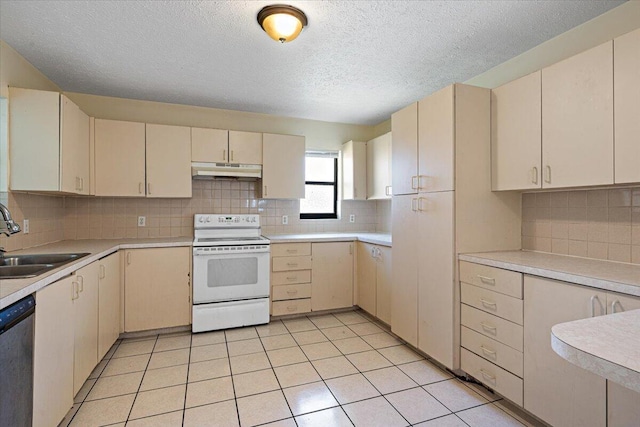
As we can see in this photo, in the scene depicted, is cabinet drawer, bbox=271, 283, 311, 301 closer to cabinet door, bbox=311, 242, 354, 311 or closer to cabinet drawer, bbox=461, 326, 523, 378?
cabinet door, bbox=311, 242, 354, 311

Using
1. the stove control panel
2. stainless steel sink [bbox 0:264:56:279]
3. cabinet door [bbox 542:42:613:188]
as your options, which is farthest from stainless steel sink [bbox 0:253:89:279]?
cabinet door [bbox 542:42:613:188]

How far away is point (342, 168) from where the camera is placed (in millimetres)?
4352

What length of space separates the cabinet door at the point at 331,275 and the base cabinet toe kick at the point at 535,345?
1.61 m

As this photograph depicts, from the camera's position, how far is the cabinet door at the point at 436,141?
225cm

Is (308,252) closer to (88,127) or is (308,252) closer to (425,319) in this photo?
(425,319)

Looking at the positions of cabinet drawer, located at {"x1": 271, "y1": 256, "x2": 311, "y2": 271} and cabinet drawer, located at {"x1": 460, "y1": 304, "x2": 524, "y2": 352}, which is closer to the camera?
cabinet drawer, located at {"x1": 460, "y1": 304, "x2": 524, "y2": 352}

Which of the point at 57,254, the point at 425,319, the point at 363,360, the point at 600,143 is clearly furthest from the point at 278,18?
the point at 363,360

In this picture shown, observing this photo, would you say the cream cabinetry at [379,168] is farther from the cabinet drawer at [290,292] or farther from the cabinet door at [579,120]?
the cabinet door at [579,120]

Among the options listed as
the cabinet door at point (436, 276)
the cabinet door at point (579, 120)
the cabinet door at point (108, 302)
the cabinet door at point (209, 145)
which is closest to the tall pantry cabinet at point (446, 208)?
the cabinet door at point (436, 276)

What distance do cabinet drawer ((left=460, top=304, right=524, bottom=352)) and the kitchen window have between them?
241 centimetres

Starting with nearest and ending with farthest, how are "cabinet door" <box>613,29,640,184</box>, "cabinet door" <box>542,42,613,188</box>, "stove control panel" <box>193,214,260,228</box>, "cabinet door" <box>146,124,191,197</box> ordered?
1. "cabinet door" <box>613,29,640,184</box>
2. "cabinet door" <box>542,42,613,188</box>
3. "cabinet door" <box>146,124,191,197</box>
4. "stove control panel" <box>193,214,260,228</box>

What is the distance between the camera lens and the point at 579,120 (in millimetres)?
1810

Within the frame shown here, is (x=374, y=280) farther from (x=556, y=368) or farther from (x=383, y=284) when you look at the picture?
(x=556, y=368)

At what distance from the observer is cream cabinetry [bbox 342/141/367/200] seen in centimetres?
412
